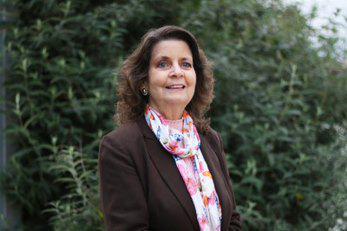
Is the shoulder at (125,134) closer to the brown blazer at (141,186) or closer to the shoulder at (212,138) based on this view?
the brown blazer at (141,186)

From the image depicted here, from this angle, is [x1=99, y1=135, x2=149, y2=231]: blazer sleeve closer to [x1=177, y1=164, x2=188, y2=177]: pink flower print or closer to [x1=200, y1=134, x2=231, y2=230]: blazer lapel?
[x1=177, y1=164, x2=188, y2=177]: pink flower print

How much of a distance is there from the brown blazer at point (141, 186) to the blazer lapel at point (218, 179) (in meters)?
0.21

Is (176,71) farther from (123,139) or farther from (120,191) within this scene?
(120,191)

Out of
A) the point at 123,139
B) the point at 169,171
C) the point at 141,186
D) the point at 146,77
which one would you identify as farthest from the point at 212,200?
the point at 146,77

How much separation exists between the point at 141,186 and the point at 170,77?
0.46 m

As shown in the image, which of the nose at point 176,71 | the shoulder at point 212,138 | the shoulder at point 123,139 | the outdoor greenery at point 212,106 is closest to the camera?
the shoulder at point 123,139

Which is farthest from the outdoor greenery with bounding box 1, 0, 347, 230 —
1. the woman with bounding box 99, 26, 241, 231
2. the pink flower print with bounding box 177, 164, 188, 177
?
the pink flower print with bounding box 177, 164, 188, 177

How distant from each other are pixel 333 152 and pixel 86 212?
1.95 m

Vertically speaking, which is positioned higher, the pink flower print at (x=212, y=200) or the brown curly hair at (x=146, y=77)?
the brown curly hair at (x=146, y=77)

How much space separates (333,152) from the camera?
14.7 feet

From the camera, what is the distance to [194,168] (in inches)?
95.0

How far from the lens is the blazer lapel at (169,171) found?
88.8 inches

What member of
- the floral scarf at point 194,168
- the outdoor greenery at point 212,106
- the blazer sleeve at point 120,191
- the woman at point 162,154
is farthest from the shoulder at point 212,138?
the outdoor greenery at point 212,106

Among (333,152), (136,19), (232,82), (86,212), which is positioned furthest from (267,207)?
(136,19)
